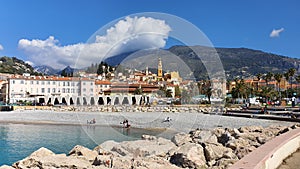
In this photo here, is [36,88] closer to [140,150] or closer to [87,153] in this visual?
[87,153]

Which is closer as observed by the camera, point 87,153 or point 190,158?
point 190,158

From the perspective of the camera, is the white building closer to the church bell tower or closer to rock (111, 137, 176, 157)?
rock (111, 137, 176, 157)

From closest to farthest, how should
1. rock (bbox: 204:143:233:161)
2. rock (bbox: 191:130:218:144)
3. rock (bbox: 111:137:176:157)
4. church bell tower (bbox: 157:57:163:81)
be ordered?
church bell tower (bbox: 157:57:163:81), rock (bbox: 204:143:233:161), rock (bbox: 111:137:176:157), rock (bbox: 191:130:218:144)

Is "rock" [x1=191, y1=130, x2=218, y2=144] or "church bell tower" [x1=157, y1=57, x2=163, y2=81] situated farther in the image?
"rock" [x1=191, y1=130, x2=218, y2=144]

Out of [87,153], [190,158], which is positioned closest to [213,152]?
[190,158]

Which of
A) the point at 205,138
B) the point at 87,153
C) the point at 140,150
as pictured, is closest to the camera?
the point at 140,150

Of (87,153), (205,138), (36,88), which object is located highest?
(36,88)

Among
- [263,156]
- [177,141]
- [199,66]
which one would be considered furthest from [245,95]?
[263,156]

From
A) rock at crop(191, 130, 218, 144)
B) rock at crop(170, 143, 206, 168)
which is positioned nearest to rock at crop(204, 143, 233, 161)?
rock at crop(170, 143, 206, 168)
